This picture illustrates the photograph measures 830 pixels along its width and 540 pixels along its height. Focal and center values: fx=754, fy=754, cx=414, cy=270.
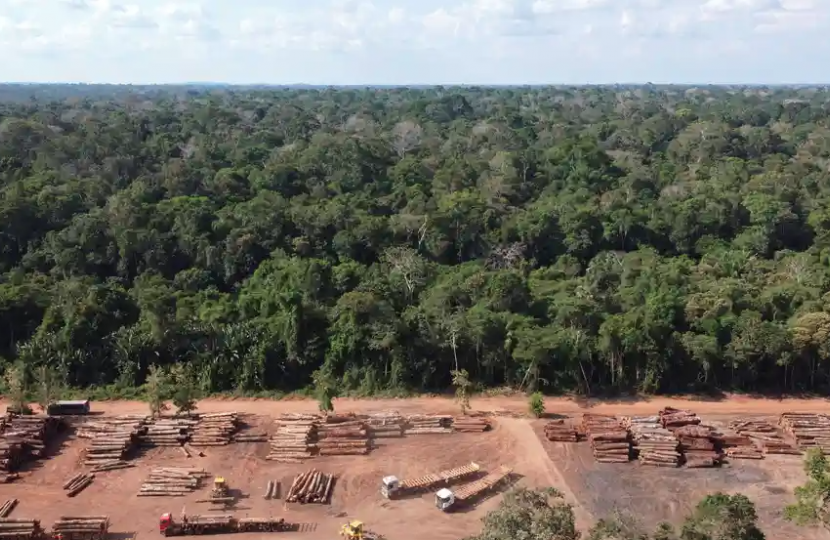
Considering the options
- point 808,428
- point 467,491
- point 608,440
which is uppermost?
point 808,428

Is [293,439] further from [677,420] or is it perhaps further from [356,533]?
[677,420]

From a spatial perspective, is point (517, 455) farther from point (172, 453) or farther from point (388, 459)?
point (172, 453)

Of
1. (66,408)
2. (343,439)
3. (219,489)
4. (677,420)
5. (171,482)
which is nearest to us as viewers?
(219,489)

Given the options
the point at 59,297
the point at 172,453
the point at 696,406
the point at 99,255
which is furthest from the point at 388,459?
the point at 99,255

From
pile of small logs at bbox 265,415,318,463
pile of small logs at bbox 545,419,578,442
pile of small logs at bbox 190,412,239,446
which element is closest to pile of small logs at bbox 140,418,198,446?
pile of small logs at bbox 190,412,239,446

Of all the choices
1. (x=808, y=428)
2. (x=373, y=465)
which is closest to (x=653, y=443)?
(x=808, y=428)

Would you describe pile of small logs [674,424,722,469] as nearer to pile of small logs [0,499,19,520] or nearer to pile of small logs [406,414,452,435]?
pile of small logs [406,414,452,435]

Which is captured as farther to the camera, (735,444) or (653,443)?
(735,444)
